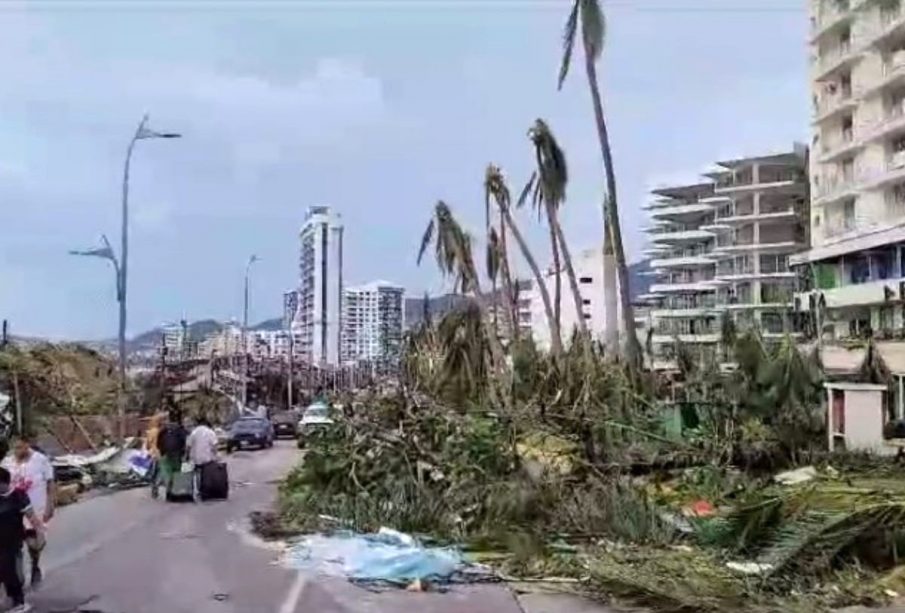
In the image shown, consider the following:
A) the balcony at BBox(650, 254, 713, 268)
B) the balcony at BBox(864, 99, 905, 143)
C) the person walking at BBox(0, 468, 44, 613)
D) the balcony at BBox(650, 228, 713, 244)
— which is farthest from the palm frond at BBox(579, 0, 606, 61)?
the balcony at BBox(650, 254, 713, 268)

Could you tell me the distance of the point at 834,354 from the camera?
1778 inches

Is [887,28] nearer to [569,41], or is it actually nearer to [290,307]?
[569,41]

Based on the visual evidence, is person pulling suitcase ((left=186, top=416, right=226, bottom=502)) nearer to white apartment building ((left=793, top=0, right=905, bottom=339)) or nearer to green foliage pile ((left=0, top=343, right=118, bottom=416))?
green foliage pile ((left=0, top=343, right=118, bottom=416))

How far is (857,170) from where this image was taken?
222 ft

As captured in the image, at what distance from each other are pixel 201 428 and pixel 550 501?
8.58 meters

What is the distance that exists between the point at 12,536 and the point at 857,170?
63570 millimetres

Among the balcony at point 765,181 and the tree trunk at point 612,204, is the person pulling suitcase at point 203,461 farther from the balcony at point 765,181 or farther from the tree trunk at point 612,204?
the balcony at point 765,181

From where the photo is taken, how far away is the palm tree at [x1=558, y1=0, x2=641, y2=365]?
34969 mm

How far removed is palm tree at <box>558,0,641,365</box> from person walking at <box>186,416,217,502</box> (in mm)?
14252

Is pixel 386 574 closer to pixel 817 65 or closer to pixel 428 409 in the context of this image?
pixel 428 409

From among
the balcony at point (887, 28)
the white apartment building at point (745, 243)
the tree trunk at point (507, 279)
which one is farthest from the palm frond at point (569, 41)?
the white apartment building at point (745, 243)

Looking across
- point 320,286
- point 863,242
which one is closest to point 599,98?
point 863,242

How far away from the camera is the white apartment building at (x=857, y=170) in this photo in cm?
5709

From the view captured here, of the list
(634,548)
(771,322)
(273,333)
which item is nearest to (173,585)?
(634,548)
